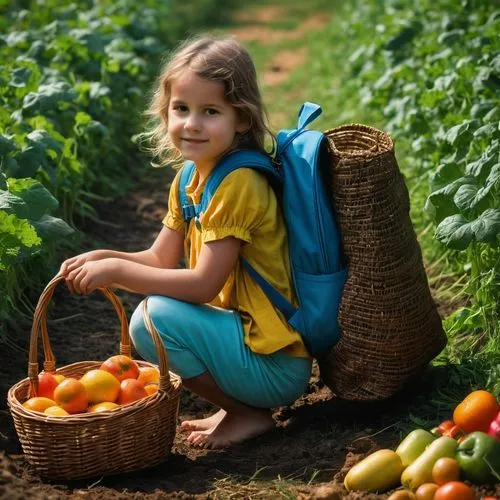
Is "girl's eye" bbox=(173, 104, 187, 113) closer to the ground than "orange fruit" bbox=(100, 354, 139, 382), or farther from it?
farther from it

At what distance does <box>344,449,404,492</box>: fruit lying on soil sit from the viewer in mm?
3074

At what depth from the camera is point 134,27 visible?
27.0 feet

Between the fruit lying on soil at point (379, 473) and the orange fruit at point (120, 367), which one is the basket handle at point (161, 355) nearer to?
the orange fruit at point (120, 367)

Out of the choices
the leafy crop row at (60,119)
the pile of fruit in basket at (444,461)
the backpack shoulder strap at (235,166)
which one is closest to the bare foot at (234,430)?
the pile of fruit in basket at (444,461)

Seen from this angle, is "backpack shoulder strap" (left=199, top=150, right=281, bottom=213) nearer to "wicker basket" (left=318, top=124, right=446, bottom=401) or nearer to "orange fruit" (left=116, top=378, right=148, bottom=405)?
"wicker basket" (left=318, top=124, right=446, bottom=401)

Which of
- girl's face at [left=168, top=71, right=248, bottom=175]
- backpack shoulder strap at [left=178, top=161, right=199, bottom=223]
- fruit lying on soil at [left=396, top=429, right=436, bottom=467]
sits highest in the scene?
girl's face at [left=168, top=71, right=248, bottom=175]

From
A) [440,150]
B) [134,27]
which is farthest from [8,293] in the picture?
[134,27]

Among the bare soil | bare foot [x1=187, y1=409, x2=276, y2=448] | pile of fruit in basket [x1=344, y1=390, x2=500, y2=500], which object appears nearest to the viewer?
pile of fruit in basket [x1=344, y1=390, x2=500, y2=500]

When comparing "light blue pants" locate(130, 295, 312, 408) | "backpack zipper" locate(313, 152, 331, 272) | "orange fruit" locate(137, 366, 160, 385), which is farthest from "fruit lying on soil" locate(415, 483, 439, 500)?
"orange fruit" locate(137, 366, 160, 385)

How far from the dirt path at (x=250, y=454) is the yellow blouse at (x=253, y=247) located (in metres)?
0.30

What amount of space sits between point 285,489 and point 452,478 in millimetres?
539

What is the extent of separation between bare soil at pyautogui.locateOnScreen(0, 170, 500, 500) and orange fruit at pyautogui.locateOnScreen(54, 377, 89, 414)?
0.23 meters

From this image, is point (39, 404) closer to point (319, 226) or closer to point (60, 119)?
point (319, 226)

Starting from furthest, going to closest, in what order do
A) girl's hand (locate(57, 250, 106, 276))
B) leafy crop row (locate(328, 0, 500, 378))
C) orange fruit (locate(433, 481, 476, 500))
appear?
leafy crop row (locate(328, 0, 500, 378))
girl's hand (locate(57, 250, 106, 276))
orange fruit (locate(433, 481, 476, 500))
